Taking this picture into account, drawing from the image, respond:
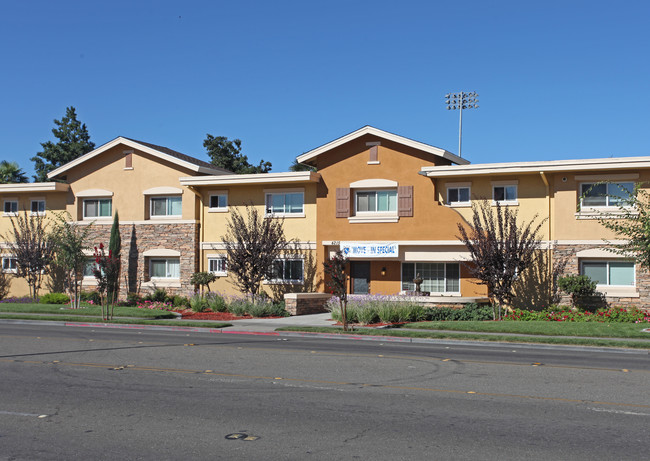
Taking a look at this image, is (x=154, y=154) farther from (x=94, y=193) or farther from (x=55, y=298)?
(x=55, y=298)

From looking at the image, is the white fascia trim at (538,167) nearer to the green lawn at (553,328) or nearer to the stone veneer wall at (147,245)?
the green lawn at (553,328)

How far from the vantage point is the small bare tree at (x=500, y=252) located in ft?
85.7

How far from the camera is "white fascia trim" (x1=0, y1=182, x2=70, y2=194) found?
35906mm

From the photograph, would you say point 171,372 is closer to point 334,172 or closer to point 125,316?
point 125,316

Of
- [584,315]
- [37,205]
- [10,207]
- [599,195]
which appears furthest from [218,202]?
[584,315]

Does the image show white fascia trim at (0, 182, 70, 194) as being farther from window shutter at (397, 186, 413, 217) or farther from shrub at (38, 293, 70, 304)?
window shutter at (397, 186, 413, 217)

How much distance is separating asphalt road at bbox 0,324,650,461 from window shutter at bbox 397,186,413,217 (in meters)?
13.9

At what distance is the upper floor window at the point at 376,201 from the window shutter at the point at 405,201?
0.51m

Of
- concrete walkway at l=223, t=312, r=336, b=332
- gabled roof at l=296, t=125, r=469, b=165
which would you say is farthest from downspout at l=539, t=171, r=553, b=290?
concrete walkway at l=223, t=312, r=336, b=332

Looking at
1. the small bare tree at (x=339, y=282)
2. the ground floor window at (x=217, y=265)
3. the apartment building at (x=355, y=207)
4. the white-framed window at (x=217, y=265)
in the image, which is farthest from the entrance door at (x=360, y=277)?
the small bare tree at (x=339, y=282)

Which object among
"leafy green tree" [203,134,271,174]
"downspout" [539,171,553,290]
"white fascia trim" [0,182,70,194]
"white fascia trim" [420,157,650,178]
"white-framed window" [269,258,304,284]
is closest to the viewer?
"white fascia trim" [420,157,650,178]

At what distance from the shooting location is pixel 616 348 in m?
18.0

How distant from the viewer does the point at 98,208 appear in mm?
36000

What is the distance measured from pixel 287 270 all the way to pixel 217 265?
12.4 ft
